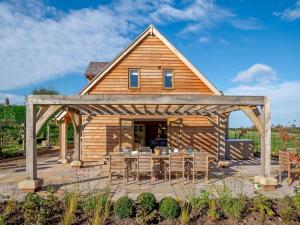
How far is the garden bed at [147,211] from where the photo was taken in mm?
6151

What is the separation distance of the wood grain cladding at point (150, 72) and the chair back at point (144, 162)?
597 centimetres

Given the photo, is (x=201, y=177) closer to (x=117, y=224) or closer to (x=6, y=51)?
(x=117, y=224)

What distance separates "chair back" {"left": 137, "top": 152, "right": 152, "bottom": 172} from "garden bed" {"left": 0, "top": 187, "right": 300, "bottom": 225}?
8.22 feet

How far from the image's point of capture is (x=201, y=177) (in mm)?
10359

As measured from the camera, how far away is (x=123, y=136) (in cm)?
1481

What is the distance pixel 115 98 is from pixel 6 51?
11.0m

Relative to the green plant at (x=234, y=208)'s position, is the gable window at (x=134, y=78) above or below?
above

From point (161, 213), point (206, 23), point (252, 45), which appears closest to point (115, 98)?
point (161, 213)

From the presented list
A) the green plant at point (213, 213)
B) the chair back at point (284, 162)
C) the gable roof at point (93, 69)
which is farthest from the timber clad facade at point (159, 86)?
the green plant at point (213, 213)

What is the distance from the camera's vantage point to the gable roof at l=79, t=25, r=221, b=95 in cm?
1440

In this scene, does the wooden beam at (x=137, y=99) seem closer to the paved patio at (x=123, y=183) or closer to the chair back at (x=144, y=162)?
the chair back at (x=144, y=162)

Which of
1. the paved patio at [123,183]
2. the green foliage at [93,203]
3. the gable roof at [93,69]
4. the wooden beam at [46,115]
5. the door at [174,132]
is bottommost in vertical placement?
the paved patio at [123,183]

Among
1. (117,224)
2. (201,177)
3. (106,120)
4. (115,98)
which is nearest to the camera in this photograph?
(117,224)

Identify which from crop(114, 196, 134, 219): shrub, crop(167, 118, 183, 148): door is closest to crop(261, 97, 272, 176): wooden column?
crop(114, 196, 134, 219): shrub
